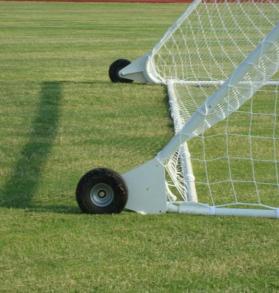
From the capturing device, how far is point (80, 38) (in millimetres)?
18578

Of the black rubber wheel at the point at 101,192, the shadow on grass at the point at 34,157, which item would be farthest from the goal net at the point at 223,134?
the shadow on grass at the point at 34,157

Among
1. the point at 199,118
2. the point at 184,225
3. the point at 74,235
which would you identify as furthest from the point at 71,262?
the point at 199,118

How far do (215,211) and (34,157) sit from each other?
7.12 feet

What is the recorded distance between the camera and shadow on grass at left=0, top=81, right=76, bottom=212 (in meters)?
5.56

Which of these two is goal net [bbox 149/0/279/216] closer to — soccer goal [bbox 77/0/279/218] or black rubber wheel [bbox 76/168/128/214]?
soccer goal [bbox 77/0/279/218]

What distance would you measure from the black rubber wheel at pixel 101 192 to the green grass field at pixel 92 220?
0.07 meters

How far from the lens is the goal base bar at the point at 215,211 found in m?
5.09

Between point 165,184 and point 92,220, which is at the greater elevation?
point 165,184

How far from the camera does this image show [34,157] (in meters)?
6.82

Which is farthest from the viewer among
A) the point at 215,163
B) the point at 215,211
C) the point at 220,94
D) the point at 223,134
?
the point at 223,134

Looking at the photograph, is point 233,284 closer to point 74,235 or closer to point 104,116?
point 74,235

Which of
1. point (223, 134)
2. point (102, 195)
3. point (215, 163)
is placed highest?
point (223, 134)

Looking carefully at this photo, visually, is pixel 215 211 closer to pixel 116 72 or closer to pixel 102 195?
pixel 102 195

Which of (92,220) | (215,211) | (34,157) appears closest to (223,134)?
(34,157)
